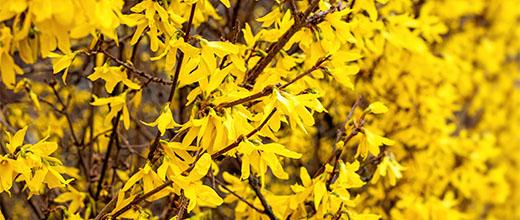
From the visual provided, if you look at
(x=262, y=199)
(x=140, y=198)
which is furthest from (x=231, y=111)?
(x=262, y=199)

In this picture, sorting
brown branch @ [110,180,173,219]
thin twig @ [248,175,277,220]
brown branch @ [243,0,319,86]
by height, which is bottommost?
thin twig @ [248,175,277,220]

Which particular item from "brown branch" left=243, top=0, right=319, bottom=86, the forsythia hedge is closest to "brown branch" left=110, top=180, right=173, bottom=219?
the forsythia hedge

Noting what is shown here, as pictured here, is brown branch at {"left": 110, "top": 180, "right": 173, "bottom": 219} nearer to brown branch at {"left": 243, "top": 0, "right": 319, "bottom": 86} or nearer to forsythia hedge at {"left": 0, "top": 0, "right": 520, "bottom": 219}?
forsythia hedge at {"left": 0, "top": 0, "right": 520, "bottom": 219}

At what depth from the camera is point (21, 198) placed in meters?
2.74

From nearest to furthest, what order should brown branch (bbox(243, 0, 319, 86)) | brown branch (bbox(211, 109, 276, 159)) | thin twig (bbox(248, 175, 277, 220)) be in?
brown branch (bbox(211, 109, 276, 159)), brown branch (bbox(243, 0, 319, 86)), thin twig (bbox(248, 175, 277, 220))

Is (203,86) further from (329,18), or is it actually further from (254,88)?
(329,18)

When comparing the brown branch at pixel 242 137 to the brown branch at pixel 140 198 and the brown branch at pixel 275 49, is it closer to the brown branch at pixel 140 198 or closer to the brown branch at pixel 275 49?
the brown branch at pixel 140 198

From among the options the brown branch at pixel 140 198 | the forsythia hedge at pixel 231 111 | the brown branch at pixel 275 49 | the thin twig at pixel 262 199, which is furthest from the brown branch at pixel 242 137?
the thin twig at pixel 262 199

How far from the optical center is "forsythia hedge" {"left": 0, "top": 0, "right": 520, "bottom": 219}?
5.26ft

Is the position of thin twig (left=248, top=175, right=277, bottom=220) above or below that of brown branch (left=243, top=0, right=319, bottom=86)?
below

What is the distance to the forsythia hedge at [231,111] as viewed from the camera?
1604 mm

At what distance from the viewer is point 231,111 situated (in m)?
1.60

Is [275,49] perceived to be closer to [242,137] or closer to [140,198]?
[242,137]

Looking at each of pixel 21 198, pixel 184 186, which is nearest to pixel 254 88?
pixel 184 186
